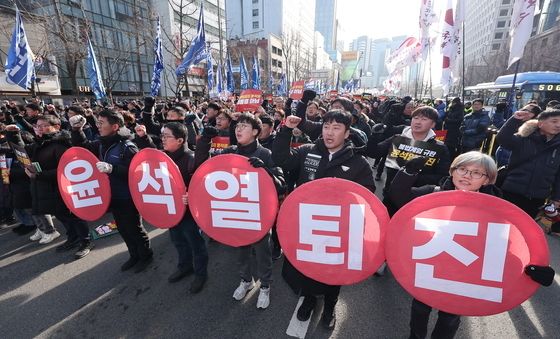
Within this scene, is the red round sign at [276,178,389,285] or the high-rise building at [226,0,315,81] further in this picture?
the high-rise building at [226,0,315,81]

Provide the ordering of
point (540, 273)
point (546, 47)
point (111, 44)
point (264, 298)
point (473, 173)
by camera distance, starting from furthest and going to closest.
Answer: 1. point (546, 47)
2. point (111, 44)
3. point (264, 298)
4. point (473, 173)
5. point (540, 273)

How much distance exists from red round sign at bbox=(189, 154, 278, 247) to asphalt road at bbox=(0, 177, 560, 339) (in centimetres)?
97

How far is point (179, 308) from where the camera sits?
304 cm

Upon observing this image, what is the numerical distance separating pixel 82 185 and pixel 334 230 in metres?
3.15

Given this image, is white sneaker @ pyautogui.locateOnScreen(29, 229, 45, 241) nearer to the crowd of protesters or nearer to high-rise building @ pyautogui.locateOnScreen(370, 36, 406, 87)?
the crowd of protesters

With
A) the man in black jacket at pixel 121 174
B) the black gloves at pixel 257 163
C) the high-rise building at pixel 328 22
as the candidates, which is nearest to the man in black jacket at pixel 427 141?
the black gloves at pixel 257 163

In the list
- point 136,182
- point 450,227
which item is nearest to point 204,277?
point 136,182

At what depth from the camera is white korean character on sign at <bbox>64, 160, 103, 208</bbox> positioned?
3344 mm

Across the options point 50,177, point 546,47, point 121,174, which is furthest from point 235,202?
point 546,47

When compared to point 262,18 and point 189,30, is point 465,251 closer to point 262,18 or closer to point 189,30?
point 189,30

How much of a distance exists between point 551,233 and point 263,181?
523 cm

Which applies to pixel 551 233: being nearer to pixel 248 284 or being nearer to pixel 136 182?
pixel 248 284

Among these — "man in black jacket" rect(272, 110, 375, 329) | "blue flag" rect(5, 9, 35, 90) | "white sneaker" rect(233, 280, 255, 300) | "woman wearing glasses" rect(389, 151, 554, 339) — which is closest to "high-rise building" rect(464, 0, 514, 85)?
"woman wearing glasses" rect(389, 151, 554, 339)

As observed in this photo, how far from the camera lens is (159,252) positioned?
4.19 meters
